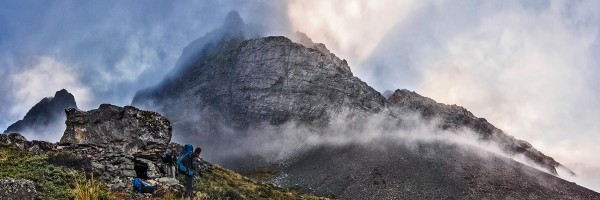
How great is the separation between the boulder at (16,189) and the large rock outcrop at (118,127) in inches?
821

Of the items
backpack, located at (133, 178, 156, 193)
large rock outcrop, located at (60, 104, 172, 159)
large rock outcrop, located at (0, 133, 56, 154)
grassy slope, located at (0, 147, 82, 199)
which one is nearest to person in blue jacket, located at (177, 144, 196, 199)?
backpack, located at (133, 178, 156, 193)

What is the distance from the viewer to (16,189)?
1227 cm

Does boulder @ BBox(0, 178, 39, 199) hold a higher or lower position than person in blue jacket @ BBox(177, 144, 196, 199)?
lower

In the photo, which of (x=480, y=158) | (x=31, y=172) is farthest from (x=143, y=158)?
(x=480, y=158)

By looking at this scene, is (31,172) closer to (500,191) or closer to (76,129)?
(76,129)

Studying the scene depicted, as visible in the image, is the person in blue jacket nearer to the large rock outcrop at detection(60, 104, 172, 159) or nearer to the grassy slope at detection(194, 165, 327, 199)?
the grassy slope at detection(194, 165, 327, 199)

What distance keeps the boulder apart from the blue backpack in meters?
6.38

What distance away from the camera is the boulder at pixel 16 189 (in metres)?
11.7

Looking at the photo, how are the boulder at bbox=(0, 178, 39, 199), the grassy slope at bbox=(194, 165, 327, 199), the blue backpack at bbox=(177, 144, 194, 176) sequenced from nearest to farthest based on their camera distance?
the boulder at bbox=(0, 178, 39, 199) < the blue backpack at bbox=(177, 144, 194, 176) < the grassy slope at bbox=(194, 165, 327, 199)

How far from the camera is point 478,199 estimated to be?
109688 mm

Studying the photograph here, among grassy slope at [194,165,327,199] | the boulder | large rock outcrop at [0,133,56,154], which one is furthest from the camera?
large rock outcrop at [0,133,56,154]

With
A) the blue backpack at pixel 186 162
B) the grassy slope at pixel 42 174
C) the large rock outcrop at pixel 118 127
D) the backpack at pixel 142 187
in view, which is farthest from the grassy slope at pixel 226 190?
the grassy slope at pixel 42 174

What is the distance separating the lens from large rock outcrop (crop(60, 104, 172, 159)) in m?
40.8

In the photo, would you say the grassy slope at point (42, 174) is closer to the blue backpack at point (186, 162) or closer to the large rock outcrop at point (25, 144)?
the blue backpack at point (186, 162)
